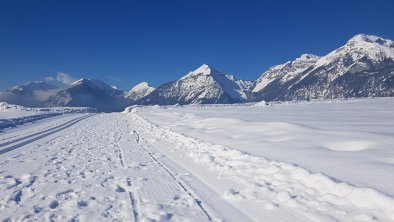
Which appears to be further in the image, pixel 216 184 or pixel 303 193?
pixel 216 184

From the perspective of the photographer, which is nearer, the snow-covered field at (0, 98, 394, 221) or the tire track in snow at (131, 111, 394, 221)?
the tire track in snow at (131, 111, 394, 221)

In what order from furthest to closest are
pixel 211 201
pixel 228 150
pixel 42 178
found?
1. pixel 228 150
2. pixel 42 178
3. pixel 211 201

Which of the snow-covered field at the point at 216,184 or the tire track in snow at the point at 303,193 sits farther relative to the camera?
the snow-covered field at the point at 216,184

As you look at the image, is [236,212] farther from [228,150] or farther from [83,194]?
[228,150]

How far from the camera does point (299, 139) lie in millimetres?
15031

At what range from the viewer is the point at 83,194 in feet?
27.2

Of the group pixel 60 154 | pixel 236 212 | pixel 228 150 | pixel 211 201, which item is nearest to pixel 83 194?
pixel 211 201

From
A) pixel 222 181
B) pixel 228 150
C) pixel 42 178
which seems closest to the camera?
pixel 222 181

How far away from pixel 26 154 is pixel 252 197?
1143 centimetres

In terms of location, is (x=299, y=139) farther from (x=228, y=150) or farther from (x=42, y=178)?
(x=42, y=178)

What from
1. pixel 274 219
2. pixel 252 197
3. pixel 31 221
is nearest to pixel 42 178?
pixel 31 221

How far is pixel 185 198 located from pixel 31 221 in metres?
3.06

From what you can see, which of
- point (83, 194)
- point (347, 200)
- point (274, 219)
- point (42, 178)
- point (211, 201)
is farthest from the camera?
point (42, 178)

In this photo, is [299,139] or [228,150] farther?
[299,139]
